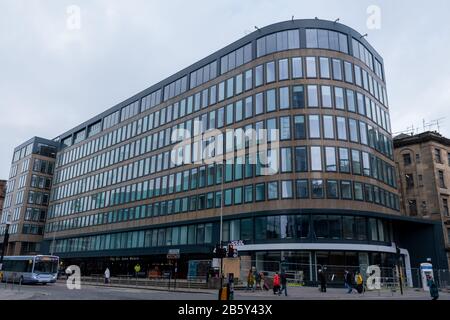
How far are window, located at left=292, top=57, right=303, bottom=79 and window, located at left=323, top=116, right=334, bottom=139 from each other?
18.1 feet

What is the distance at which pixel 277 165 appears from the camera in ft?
137

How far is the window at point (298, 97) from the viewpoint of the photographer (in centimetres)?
4273

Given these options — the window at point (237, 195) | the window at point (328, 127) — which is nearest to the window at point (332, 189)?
the window at point (328, 127)

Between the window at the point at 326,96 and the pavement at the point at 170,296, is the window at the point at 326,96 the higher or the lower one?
the higher one

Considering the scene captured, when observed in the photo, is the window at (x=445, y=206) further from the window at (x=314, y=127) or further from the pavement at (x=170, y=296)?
the pavement at (x=170, y=296)

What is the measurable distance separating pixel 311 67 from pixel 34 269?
34.4 m

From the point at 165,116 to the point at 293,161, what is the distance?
83.3 feet

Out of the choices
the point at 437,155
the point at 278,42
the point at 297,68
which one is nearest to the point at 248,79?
the point at 278,42

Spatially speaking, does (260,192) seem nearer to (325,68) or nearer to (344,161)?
(344,161)

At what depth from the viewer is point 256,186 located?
42.9m

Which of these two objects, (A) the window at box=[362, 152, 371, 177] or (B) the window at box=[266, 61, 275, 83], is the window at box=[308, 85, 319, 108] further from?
(A) the window at box=[362, 152, 371, 177]

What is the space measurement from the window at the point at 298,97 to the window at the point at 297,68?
4.59ft

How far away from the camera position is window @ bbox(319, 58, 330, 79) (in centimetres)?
4368

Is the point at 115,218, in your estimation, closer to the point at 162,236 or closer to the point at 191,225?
the point at 162,236
